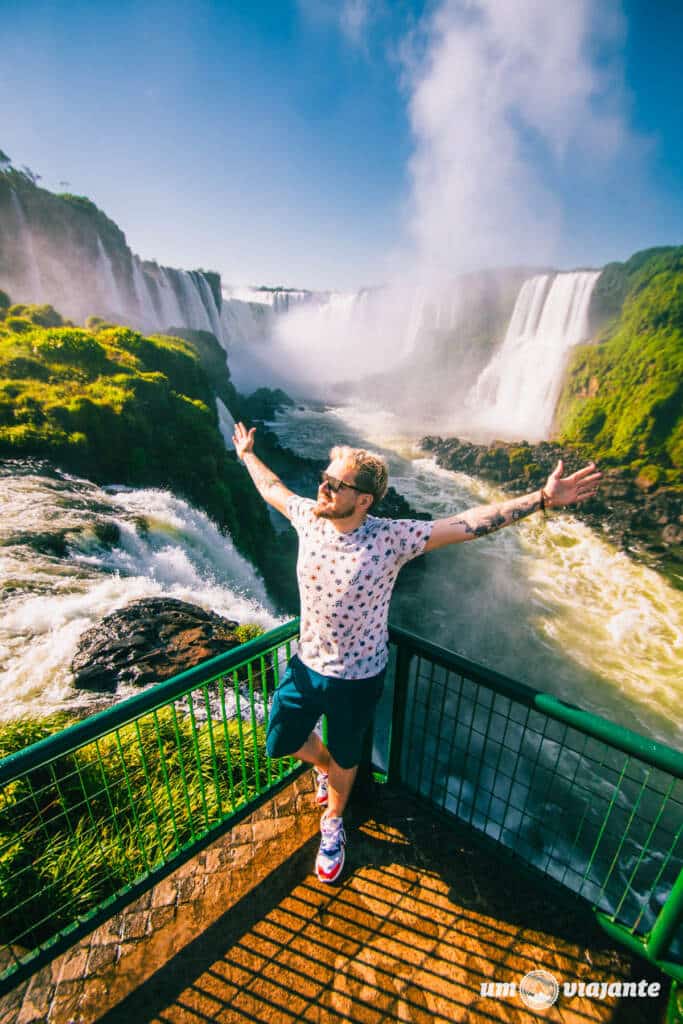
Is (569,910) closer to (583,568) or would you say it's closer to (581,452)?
(583,568)

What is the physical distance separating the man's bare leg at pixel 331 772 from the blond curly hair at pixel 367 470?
5.42ft

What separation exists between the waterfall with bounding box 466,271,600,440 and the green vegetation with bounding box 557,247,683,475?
1.56m

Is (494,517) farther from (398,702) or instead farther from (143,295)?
(143,295)

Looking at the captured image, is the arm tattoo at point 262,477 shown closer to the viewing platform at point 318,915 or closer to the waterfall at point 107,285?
the viewing platform at point 318,915

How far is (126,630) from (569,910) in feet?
19.8

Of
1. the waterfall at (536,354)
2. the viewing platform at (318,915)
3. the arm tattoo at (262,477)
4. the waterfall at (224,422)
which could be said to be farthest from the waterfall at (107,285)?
the viewing platform at (318,915)

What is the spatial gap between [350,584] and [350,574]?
0.05 m

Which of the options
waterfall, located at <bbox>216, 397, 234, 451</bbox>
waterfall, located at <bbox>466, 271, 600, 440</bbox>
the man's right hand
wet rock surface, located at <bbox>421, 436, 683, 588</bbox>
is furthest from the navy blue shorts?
waterfall, located at <bbox>466, 271, 600, 440</bbox>

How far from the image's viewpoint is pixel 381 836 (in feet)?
10.3

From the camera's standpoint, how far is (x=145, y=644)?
670cm

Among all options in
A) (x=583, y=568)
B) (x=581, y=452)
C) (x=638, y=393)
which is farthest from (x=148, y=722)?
(x=638, y=393)

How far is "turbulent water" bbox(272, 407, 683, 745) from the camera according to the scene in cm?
1302

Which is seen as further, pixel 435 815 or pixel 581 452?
pixel 581 452

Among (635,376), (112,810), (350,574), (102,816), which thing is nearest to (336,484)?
(350,574)
